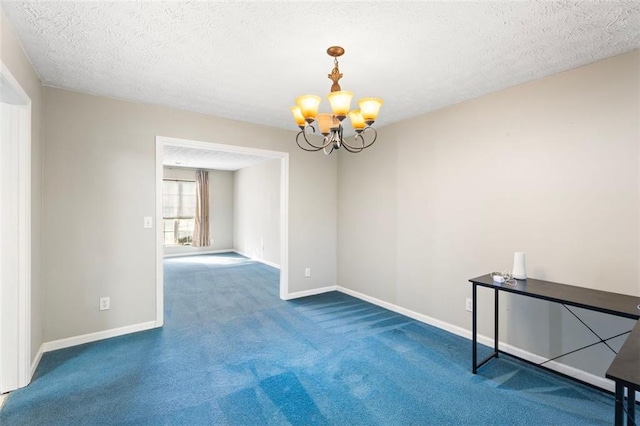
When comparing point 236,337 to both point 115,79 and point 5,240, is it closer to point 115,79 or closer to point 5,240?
point 5,240

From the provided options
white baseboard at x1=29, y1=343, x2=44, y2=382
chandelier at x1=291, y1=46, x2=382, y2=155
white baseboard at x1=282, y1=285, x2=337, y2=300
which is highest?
chandelier at x1=291, y1=46, x2=382, y2=155

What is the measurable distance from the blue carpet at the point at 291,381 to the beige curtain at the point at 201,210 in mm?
5342

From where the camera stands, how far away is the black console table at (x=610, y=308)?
3.54 ft

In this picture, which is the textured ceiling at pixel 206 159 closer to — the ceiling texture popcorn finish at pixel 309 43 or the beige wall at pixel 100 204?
the beige wall at pixel 100 204

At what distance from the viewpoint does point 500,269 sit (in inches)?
115

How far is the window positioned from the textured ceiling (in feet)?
2.16

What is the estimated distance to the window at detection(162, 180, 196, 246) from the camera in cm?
841

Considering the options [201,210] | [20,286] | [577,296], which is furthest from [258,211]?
[577,296]

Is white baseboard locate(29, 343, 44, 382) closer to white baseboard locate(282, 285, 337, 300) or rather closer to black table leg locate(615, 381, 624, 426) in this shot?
white baseboard locate(282, 285, 337, 300)

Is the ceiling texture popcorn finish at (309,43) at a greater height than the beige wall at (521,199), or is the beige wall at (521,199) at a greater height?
the ceiling texture popcorn finish at (309,43)

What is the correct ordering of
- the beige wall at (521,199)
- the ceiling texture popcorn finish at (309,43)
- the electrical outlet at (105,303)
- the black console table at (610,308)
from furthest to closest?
the electrical outlet at (105,303)
the beige wall at (521,199)
the ceiling texture popcorn finish at (309,43)
the black console table at (610,308)

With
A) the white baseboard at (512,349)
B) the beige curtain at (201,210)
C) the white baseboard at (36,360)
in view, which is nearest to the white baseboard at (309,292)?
the white baseboard at (512,349)

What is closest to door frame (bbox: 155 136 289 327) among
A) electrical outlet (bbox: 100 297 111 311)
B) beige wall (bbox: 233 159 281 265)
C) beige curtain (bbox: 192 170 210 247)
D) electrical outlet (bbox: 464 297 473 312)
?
electrical outlet (bbox: 100 297 111 311)

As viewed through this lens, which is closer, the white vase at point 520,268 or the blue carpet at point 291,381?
the blue carpet at point 291,381
